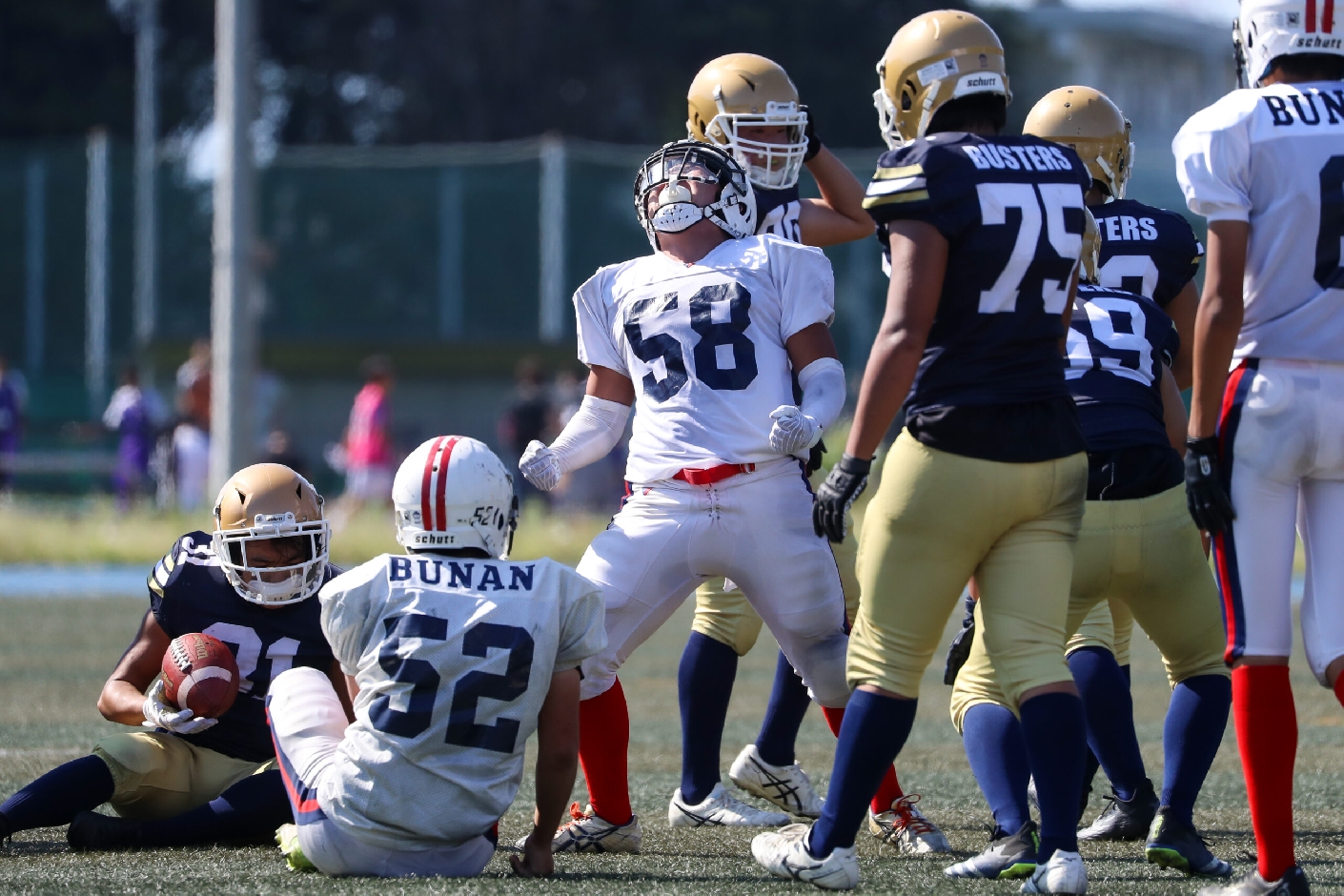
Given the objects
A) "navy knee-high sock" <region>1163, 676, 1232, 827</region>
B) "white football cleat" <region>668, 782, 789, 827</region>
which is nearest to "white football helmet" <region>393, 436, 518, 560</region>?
"white football cleat" <region>668, 782, 789, 827</region>

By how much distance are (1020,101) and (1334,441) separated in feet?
105

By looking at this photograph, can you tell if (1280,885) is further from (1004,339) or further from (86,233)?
(86,233)

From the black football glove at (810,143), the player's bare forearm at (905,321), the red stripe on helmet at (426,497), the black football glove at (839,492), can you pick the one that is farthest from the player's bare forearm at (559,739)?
the black football glove at (810,143)

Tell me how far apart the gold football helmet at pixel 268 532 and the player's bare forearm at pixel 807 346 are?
49.6 inches

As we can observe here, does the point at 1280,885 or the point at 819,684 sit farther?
the point at 819,684

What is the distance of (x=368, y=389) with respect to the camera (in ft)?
57.8

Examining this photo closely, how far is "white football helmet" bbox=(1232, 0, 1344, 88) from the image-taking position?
3709mm

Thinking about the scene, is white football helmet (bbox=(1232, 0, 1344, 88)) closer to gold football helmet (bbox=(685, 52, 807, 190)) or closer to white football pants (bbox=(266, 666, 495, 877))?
gold football helmet (bbox=(685, 52, 807, 190))

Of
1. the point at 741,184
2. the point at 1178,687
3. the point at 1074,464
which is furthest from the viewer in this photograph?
the point at 741,184

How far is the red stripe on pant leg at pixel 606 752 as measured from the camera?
457 centimetres

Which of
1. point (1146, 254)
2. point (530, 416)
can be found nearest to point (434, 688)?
point (1146, 254)

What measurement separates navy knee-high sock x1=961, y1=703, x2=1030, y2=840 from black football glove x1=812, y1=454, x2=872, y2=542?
0.79 metres

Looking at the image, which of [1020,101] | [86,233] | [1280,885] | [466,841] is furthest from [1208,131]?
[1020,101]

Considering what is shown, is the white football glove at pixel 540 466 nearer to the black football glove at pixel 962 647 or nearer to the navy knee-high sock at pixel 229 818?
the navy knee-high sock at pixel 229 818
